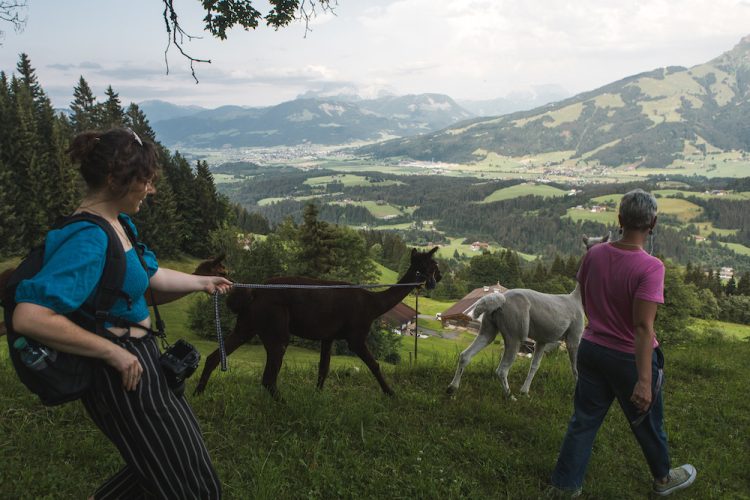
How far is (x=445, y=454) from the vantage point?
15.8 ft

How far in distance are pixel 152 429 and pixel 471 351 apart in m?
4.65

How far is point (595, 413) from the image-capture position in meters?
4.20

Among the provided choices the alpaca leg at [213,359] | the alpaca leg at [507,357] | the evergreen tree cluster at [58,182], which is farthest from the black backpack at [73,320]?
the evergreen tree cluster at [58,182]

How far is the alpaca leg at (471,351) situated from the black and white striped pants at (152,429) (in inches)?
168

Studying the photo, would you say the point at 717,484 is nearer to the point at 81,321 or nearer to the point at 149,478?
the point at 149,478

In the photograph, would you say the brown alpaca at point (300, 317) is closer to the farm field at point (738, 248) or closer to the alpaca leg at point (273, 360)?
the alpaca leg at point (273, 360)

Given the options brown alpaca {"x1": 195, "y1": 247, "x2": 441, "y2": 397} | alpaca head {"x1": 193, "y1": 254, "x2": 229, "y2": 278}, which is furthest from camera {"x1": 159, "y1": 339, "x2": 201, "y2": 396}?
brown alpaca {"x1": 195, "y1": 247, "x2": 441, "y2": 397}

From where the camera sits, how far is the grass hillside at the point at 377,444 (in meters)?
4.05

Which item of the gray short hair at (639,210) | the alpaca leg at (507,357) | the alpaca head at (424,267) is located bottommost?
the alpaca leg at (507,357)

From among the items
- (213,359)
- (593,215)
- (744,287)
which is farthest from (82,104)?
(593,215)

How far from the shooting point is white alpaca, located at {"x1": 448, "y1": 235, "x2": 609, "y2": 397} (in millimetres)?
6453

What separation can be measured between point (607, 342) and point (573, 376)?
3605 millimetres

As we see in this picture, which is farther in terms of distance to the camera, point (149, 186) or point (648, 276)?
point (648, 276)

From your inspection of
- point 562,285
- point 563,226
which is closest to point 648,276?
point 562,285
